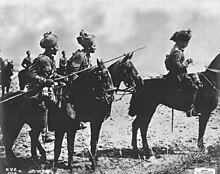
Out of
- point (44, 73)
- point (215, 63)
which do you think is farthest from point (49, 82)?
point (215, 63)

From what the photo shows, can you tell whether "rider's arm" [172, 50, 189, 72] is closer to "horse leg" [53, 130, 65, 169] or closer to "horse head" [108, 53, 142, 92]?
"horse head" [108, 53, 142, 92]

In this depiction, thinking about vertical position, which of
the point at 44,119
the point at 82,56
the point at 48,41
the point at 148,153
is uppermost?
the point at 48,41

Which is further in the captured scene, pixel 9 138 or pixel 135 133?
pixel 135 133

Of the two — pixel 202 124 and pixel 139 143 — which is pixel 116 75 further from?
pixel 202 124

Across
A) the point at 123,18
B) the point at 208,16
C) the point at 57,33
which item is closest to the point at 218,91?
the point at 208,16

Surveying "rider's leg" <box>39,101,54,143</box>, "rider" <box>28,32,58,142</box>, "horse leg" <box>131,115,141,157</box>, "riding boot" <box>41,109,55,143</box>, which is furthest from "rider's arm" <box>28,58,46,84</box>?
"horse leg" <box>131,115,141,157</box>

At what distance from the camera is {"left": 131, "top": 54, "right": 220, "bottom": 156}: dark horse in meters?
6.93

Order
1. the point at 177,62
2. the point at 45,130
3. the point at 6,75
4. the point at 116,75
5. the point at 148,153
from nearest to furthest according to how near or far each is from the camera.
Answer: the point at 45,130
the point at 116,75
the point at 177,62
the point at 148,153
the point at 6,75

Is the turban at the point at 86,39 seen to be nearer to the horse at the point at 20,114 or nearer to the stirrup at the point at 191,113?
the horse at the point at 20,114

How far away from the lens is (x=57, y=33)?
276 inches

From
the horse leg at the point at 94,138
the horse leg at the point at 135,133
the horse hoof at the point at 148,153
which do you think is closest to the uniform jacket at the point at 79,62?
the horse leg at the point at 94,138

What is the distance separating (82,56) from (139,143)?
51.3 inches

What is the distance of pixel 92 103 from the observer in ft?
21.4

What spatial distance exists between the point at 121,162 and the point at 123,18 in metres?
1.66
